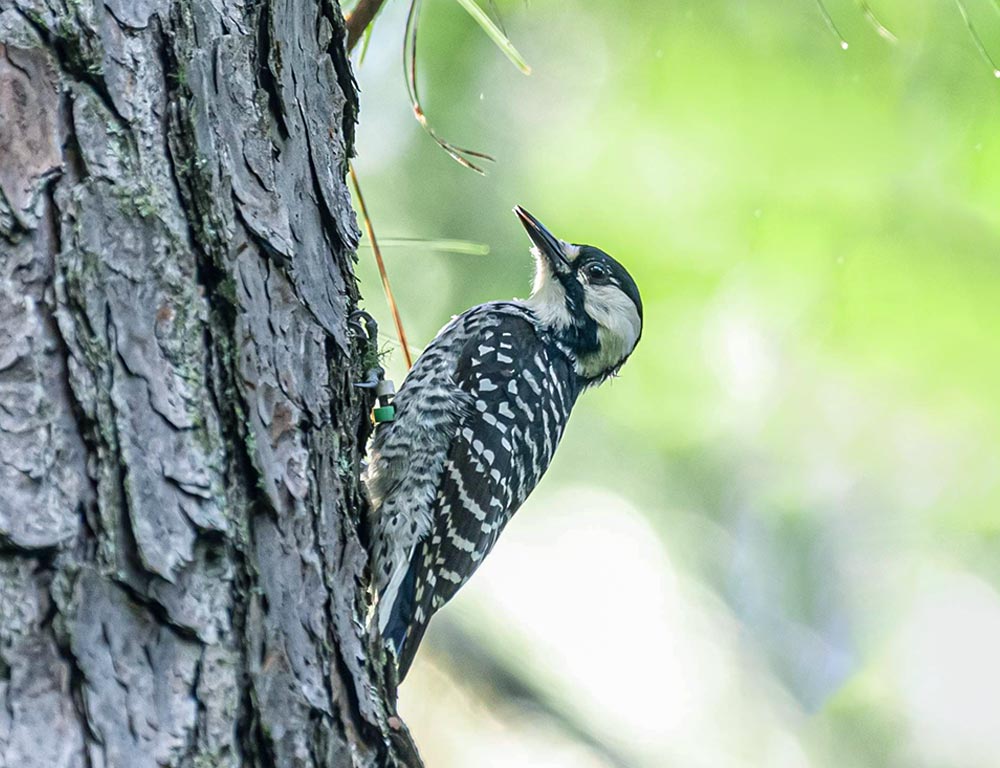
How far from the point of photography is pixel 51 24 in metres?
1.63

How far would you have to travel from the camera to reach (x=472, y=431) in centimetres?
332

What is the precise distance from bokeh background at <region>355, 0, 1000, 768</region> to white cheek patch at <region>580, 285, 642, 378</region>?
28.0 inches

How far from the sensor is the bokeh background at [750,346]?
4555 millimetres

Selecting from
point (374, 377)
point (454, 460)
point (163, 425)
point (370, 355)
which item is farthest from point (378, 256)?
point (163, 425)

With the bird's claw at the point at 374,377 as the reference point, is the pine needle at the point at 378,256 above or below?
above

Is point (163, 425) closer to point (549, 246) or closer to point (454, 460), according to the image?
point (454, 460)

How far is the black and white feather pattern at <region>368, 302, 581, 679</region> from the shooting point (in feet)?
9.95

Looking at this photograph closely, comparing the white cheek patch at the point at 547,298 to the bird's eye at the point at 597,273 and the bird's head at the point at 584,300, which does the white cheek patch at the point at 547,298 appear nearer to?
the bird's head at the point at 584,300

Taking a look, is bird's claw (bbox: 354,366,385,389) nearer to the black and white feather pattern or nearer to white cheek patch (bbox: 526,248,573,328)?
the black and white feather pattern

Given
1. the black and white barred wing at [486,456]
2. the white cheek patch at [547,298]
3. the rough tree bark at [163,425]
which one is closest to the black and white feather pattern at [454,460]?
the black and white barred wing at [486,456]

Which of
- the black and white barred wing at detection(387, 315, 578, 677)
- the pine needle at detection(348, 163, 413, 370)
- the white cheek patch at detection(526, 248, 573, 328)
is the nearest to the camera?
the pine needle at detection(348, 163, 413, 370)

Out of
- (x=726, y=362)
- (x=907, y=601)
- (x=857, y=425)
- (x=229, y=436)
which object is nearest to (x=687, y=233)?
(x=726, y=362)

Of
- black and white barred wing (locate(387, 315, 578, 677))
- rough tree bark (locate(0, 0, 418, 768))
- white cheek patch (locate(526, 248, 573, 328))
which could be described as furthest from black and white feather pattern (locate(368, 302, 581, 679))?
rough tree bark (locate(0, 0, 418, 768))

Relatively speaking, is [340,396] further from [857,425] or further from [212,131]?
[857,425]
